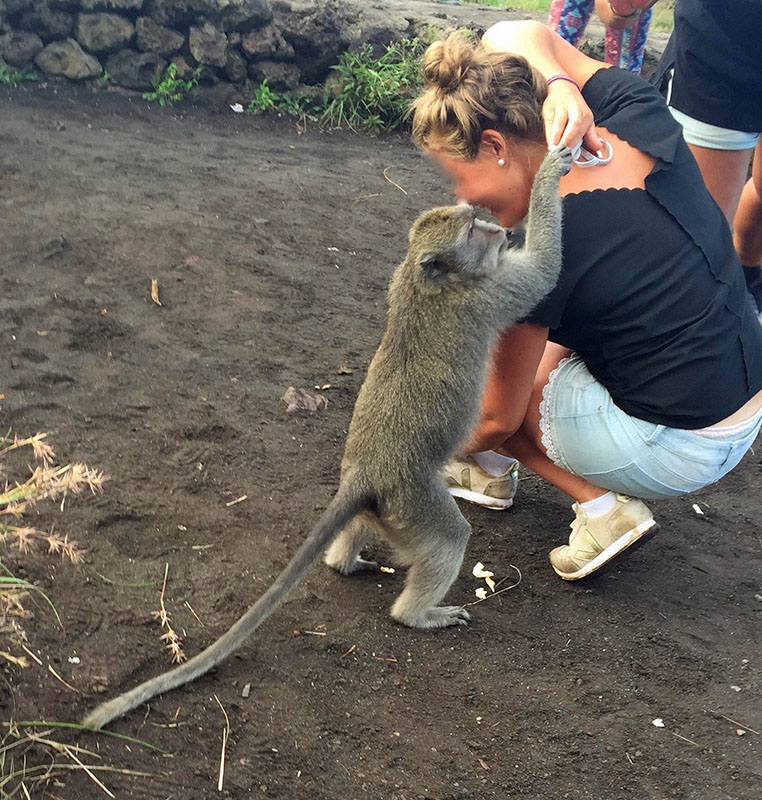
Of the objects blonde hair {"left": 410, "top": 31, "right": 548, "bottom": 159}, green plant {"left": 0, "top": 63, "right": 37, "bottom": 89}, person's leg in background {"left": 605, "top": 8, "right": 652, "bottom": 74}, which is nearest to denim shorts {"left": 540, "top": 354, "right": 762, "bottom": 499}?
blonde hair {"left": 410, "top": 31, "right": 548, "bottom": 159}

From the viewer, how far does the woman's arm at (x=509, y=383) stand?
3.33 metres

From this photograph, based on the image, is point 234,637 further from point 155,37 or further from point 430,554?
point 155,37

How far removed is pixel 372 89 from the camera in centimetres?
914

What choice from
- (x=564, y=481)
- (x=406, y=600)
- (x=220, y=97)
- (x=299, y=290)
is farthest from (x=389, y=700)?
(x=220, y=97)

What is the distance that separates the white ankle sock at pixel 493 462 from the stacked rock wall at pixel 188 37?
21.7 feet

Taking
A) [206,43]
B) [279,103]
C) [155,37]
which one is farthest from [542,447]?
[155,37]

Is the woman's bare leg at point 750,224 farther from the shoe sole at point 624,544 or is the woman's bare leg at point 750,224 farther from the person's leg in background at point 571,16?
the shoe sole at point 624,544

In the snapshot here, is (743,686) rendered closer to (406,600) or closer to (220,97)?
(406,600)

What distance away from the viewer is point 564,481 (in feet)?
12.4

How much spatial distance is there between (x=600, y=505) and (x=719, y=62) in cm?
237

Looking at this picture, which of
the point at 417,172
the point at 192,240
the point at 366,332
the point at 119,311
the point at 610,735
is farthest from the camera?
the point at 417,172

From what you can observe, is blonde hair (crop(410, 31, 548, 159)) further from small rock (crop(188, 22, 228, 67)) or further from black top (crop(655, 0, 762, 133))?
small rock (crop(188, 22, 228, 67))

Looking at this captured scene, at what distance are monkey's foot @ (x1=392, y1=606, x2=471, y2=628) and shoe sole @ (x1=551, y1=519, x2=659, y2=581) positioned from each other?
591 millimetres

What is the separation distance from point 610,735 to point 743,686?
0.66m
